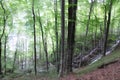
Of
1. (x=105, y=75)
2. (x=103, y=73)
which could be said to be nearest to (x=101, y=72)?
(x=103, y=73)

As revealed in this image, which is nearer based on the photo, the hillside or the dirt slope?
the dirt slope

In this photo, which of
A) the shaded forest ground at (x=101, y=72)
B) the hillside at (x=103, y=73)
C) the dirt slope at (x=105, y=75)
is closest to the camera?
the dirt slope at (x=105, y=75)

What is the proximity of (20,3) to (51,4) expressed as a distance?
3.78 meters

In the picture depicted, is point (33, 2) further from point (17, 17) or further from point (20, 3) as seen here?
point (17, 17)

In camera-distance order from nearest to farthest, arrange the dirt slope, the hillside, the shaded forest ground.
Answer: the dirt slope < the hillside < the shaded forest ground

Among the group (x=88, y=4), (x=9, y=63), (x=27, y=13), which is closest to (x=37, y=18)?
(x=27, y=13)

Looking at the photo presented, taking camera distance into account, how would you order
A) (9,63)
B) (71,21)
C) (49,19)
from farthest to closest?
(9,63)
(49,19)
(71,21)

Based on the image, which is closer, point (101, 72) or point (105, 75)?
point (105, 75)

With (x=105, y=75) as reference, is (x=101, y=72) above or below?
below

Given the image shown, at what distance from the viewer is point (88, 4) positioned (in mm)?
21828

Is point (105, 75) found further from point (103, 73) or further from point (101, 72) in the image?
point (101, 72)

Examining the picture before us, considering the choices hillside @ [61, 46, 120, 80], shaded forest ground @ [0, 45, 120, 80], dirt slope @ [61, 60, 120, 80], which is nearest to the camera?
dirt slope @ [61, 60, 120, 80]

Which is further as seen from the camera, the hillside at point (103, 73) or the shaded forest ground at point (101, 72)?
the shaded forest ground at point (101, 72)

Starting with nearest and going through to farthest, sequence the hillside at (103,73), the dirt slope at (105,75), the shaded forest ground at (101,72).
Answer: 1. the dirt slope at (105,75)
2. the hillside at (103,73)
3. the shaded forest ground at (101,72)
